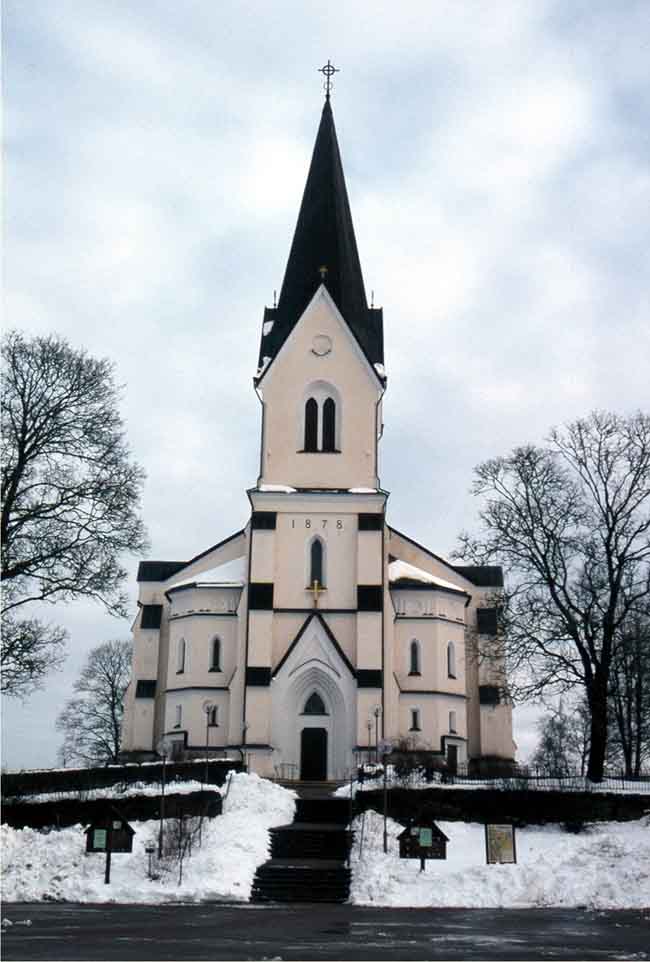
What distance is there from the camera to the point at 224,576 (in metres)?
47.9

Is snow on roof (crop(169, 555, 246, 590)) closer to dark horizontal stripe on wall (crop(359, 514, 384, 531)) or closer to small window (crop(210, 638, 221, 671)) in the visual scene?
small window (crop(210, 638, 221, 671))

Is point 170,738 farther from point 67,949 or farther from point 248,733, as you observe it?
point 67,949

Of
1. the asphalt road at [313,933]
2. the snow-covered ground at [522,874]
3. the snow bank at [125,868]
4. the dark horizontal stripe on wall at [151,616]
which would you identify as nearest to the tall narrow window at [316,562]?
the dark horizontal stripe on wall at [151,616]

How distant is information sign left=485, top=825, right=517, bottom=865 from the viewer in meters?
25.7

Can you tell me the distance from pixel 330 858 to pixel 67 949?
46.5 feet

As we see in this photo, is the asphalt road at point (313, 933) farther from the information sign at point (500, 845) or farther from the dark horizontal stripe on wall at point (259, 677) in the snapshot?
the dark horizontal stripe on wall at point (259, 677)

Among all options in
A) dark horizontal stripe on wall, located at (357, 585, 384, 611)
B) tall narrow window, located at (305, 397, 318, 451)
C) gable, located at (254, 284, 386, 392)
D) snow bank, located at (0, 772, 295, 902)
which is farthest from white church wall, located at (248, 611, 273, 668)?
snow bank, located at (0, 772, 295, 902)

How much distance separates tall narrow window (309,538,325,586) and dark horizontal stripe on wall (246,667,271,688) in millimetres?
4214

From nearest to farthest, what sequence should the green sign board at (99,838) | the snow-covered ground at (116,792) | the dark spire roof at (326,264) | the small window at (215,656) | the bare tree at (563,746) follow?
the green sign board at (99,838) < the snow-covered ground at (116,792) < the small window at (215,656) < the dark spire roof at (326,264) < the bare tree at (563,746)

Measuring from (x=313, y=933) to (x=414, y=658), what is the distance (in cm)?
2943

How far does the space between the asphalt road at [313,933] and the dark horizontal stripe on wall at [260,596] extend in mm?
22116

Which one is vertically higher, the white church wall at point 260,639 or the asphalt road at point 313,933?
the white church wall at point 260,639

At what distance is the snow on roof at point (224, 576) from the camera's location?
1859 inches

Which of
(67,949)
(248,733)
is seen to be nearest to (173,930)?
(67,949)
